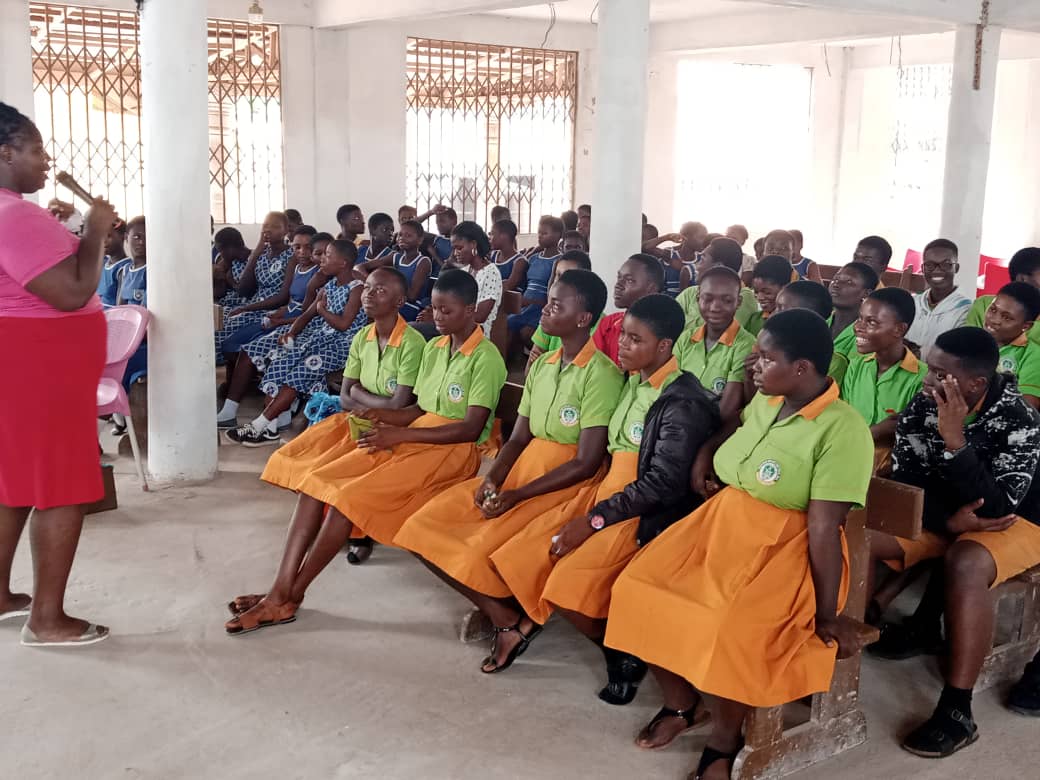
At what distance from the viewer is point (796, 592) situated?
2.53 m

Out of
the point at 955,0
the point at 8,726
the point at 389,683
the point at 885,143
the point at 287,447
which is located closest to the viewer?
the point at 8,726

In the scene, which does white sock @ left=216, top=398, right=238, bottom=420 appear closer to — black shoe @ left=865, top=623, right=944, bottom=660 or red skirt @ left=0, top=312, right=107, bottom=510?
red skirt @ left=0, top=312, right=107, bottom=510

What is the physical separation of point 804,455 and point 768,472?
10 centimetres

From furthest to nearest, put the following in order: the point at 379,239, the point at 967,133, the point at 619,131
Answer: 1. the point at 967,133
2. the point at 379,239
3. the point at 619,131

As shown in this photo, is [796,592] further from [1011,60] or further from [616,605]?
[1011,60]

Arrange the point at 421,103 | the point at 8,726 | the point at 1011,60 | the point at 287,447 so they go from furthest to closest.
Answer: the point at 1011,60 → the point at 421,103 → the point at 287,447 → the point at 8,726

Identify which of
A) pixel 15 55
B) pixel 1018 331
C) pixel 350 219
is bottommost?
pixel 1018 331

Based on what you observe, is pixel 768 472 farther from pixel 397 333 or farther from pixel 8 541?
pixel 8 541

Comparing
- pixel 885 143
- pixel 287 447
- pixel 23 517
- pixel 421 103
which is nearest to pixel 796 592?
pixel 287 447

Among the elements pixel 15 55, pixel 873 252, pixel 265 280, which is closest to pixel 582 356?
pixel 873 252

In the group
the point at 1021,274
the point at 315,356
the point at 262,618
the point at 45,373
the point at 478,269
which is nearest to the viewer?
the point at 45,373

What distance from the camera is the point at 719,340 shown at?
383 cm

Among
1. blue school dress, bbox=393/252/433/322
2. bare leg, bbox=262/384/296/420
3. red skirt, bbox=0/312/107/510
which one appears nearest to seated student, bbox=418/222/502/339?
blue school dress, bbox=393/252/433/322

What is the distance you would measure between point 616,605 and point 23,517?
6.15ft
